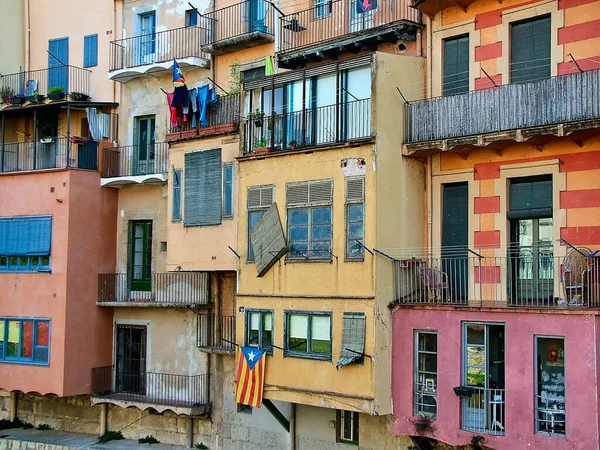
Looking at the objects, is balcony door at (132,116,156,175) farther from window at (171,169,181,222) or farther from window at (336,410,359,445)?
window at (336,410,359,445)

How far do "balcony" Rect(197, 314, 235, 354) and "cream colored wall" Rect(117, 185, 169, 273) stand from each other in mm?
2549

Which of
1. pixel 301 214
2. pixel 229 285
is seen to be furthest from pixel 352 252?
pixel 229 285

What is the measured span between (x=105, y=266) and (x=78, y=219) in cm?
186

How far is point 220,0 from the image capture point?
96.6 feet

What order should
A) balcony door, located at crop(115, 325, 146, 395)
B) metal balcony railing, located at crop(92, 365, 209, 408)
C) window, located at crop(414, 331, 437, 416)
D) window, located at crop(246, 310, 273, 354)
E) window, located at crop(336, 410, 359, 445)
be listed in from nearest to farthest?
window, located at crop(414, 331, 437, 416)
window, located at crop(246, 310, 273, 354)
window, located at crop(336, 410, 359, 445)
metal balcony railing, located at crop(92, 365, 209, 408)
balcony door, located at crop(115, 325, 146, 395)

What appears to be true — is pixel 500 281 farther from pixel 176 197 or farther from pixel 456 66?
pixel 176 197

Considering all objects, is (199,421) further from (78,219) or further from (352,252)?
(352,252)

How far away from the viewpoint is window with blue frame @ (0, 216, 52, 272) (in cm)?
3053

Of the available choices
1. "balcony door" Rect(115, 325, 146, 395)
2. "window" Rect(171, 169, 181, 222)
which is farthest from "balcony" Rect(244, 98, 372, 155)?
"balcony door" Rect(115, 325, 146, 395)

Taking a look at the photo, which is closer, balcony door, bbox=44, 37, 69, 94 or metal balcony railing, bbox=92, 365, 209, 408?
metal balcony railing, bbox=92, 365, 209, 408

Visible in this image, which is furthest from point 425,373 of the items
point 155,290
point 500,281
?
point 155,290

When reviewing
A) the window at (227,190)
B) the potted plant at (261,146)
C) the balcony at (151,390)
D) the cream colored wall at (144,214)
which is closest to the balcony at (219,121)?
the window at (227,190)

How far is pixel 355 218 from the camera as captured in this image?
22.0 meters

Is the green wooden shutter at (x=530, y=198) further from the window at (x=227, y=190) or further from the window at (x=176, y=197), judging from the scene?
the window at (x=176, y=197)
